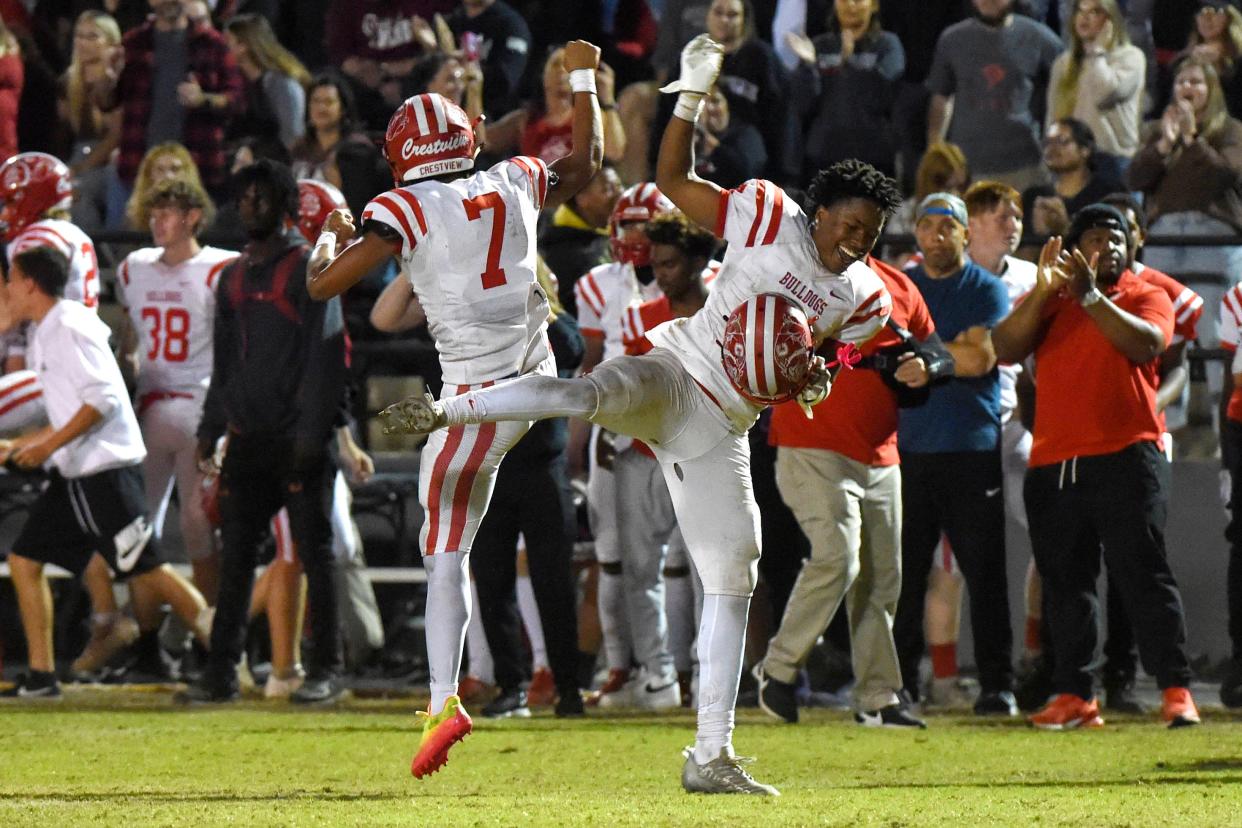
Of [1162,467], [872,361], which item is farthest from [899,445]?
[872,361]

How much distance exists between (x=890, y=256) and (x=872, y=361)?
13.5 feet

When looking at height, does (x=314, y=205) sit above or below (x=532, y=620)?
above

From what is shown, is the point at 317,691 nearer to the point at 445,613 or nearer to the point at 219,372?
the point at 219,372

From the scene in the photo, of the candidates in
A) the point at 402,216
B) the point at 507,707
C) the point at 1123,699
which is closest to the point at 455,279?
the point at 402,216

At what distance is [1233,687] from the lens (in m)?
9.38

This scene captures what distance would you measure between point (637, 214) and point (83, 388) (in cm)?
270

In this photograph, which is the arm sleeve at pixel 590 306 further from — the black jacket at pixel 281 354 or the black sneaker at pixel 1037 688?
the black sneaker at pixel 1037 688

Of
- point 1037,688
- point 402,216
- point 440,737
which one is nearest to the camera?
point 440,737

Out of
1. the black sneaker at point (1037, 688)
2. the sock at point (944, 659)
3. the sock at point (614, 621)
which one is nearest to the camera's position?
the black sneaker at point (1037, 688)

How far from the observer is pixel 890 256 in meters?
11.4

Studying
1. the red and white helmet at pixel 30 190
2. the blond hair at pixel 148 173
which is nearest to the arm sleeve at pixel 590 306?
the blond hair at pixel 148 173

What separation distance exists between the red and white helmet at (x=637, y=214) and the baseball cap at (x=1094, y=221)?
1970 mm

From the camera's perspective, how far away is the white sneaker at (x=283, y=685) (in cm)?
992

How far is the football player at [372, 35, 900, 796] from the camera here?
6301mm
